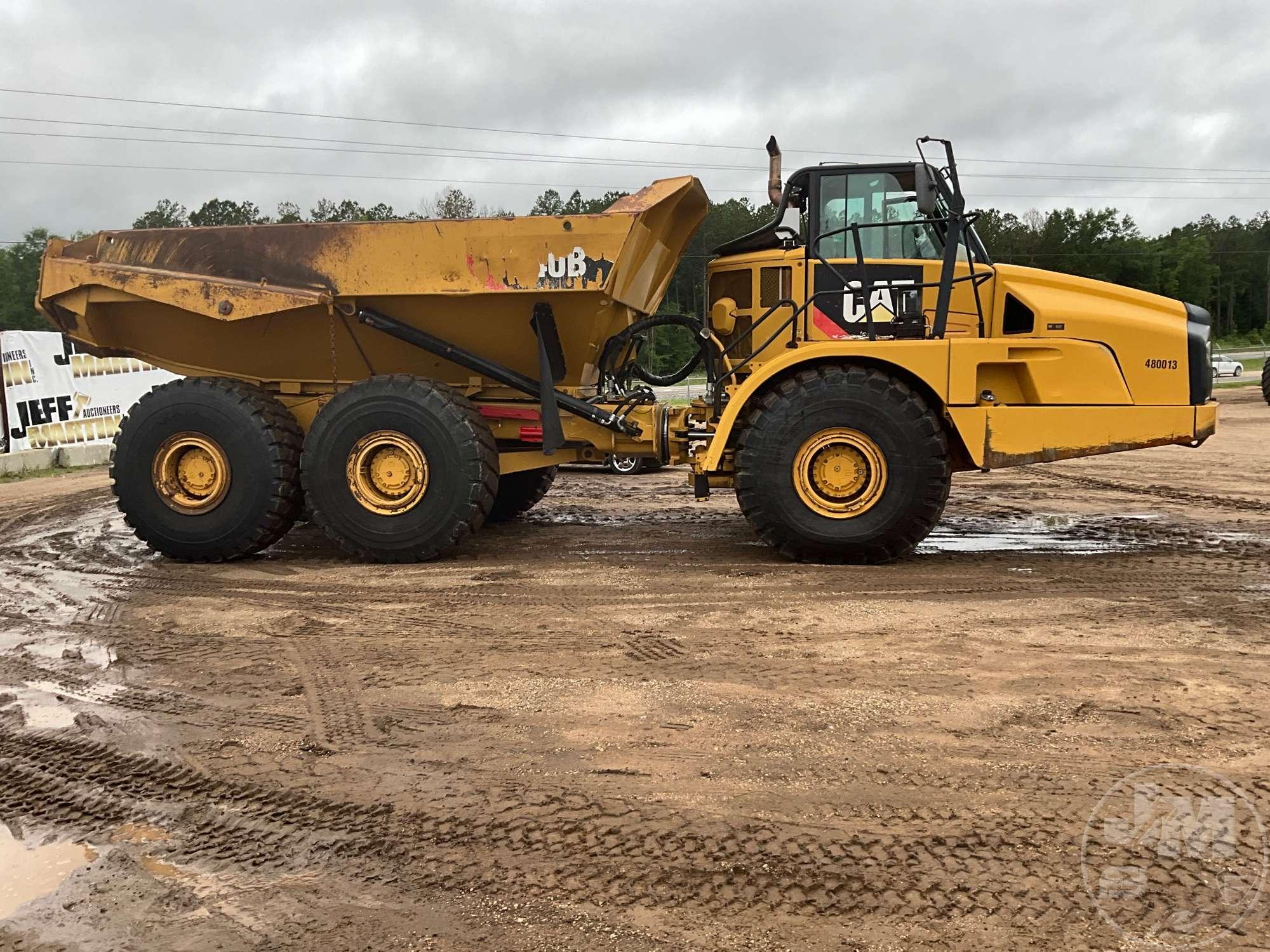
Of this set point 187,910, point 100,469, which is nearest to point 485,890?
point 187,910

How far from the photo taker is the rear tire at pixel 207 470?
663 centimetres

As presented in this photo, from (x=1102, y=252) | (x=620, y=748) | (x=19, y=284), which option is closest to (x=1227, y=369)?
(x=1102, y=252)

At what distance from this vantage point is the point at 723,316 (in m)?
7.36

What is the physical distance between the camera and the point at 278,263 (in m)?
6.63

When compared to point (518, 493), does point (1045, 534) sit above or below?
below

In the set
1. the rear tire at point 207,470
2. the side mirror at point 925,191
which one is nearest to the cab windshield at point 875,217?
the side mirror at point 925,191

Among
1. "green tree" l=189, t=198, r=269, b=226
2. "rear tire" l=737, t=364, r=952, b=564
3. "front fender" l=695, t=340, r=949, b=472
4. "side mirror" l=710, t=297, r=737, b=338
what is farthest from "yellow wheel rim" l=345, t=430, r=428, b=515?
"green tree" l=189, t=198, r=269, b=226

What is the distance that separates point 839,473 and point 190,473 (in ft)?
14.1

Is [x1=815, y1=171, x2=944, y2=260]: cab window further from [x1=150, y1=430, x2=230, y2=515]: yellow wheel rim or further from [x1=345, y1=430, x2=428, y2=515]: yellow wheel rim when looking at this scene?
[x1=150, y1=430, x2=230, y2=515]: yellow wheel rim

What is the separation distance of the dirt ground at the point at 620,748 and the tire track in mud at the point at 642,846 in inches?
0.4

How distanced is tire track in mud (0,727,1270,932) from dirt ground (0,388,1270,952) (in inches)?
0.4

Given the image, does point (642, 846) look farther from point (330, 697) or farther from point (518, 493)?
point (518, 493)

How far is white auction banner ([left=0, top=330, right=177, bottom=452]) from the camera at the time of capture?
14.2m

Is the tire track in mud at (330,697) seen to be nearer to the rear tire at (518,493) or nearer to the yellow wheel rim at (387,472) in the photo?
the yellow wheel rim at (387,472)
